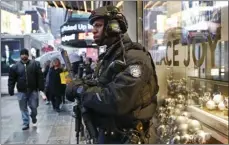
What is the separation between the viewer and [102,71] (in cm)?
198

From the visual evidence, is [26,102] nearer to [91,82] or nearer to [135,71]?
[91,82]

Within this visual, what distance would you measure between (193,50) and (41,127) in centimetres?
297

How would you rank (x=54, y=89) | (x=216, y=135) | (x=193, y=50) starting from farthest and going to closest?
(x=54, y=89)
(x=193, y=50)
(x=216, y=135)

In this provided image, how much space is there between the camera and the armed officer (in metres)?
1.79

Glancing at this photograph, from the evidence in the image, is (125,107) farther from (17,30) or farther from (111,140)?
(17,30)

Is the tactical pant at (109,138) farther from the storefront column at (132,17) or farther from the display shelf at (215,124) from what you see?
the storefront column at (132,17)

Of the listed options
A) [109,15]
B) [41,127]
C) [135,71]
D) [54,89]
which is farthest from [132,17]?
[135,71]

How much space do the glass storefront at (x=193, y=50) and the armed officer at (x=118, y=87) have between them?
1829 mm

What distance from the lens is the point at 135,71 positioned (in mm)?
1794

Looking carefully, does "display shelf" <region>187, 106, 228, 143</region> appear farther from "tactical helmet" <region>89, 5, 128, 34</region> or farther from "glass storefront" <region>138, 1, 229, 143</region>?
"tactical helmet" <region>89, 5, 128, 34</region>

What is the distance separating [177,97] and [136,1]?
1480 millimetres

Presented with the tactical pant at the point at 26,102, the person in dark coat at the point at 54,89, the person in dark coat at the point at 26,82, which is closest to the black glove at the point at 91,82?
the person in dark coat at the point at 26,82

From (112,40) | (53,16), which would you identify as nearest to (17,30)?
(53,16)

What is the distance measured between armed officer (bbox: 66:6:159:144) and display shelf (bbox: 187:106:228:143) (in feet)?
5.55
